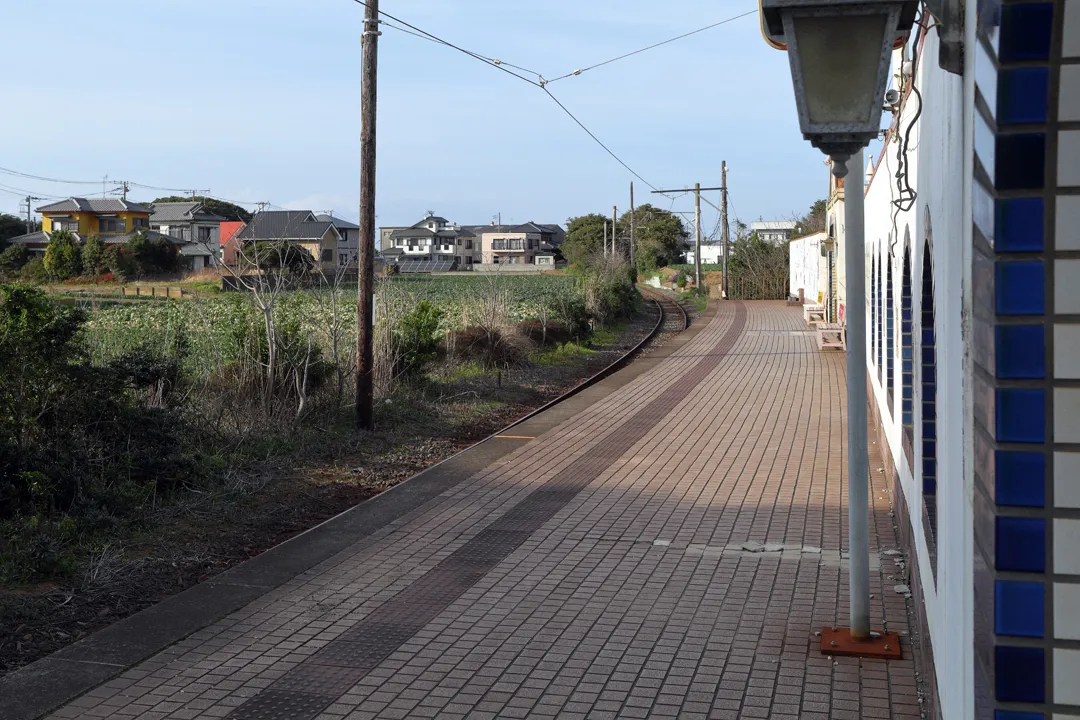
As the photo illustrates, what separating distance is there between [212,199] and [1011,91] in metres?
105

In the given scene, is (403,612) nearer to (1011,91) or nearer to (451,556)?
(451,556)

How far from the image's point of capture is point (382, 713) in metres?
5.07

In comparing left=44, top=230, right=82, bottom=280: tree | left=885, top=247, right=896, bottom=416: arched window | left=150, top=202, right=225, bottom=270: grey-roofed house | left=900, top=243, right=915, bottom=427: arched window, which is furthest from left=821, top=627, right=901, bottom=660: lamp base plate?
left=150, top=202, right=225, bottom=270: grey-roofed house

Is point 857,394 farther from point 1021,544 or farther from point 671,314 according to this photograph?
point 671,314

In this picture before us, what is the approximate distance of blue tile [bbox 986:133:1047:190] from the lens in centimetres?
185

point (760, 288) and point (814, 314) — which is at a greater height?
point (760, 288)

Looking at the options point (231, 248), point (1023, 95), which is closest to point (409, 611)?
point (1023, 95)

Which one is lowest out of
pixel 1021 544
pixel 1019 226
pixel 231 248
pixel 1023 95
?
pixel 1021 544

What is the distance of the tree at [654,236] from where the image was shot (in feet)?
274

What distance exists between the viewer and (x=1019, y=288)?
6.11 feet

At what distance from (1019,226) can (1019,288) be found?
0.11 meters

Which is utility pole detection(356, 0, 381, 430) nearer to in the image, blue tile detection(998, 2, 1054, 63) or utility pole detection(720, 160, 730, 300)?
blue tile detection(998, 2, 1054, 63)

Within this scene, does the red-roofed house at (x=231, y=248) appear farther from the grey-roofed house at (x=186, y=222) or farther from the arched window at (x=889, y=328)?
the grey-roofed house at (x=186, y=222)

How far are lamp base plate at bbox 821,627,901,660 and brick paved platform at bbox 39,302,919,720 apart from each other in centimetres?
7
